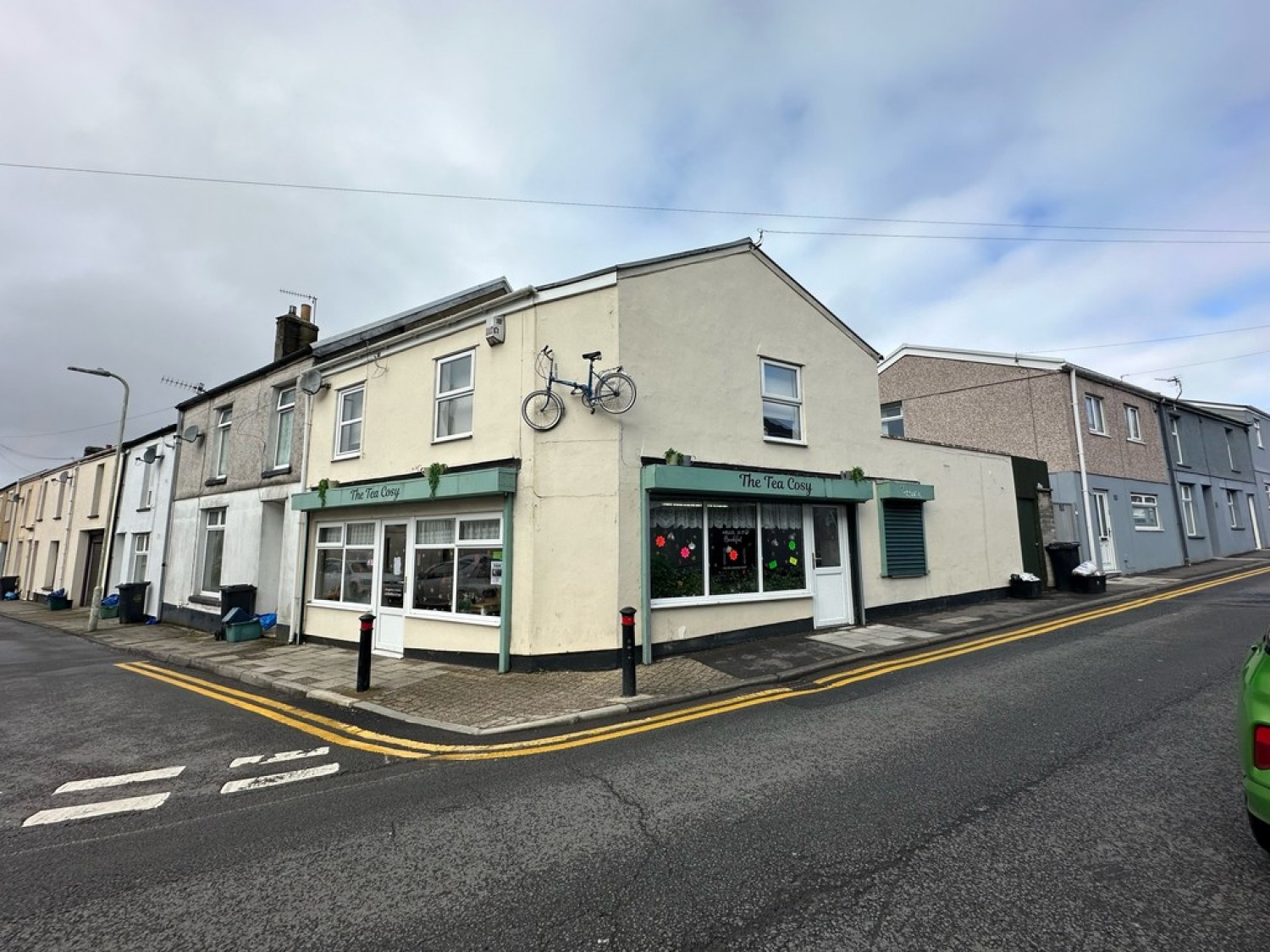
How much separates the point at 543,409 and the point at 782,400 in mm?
4978

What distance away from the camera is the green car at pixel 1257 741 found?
275cm

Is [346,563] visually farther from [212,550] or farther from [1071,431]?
[1071,431]

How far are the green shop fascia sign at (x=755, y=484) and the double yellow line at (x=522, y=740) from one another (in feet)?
10.6

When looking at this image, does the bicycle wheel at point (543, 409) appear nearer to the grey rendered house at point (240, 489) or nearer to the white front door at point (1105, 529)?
the grey rendered house at point (240, 489)

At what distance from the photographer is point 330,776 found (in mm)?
5094

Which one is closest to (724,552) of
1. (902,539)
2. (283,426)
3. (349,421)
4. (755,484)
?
(755,484)

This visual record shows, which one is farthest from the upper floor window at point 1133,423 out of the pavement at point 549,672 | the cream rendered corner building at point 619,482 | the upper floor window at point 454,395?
the upper floor window at point 454,395

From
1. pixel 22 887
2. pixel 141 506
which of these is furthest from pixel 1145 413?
pixel 141 506

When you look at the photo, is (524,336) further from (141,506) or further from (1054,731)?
(141,506)

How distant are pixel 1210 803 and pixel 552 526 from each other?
7318mm

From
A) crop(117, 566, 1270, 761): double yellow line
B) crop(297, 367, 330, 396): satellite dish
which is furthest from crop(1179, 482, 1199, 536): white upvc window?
crop(297, 367, 330, 396): satellite dish

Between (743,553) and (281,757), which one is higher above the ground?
(743,553)

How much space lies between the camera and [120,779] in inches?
204

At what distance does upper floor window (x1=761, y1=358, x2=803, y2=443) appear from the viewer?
36.8ft
